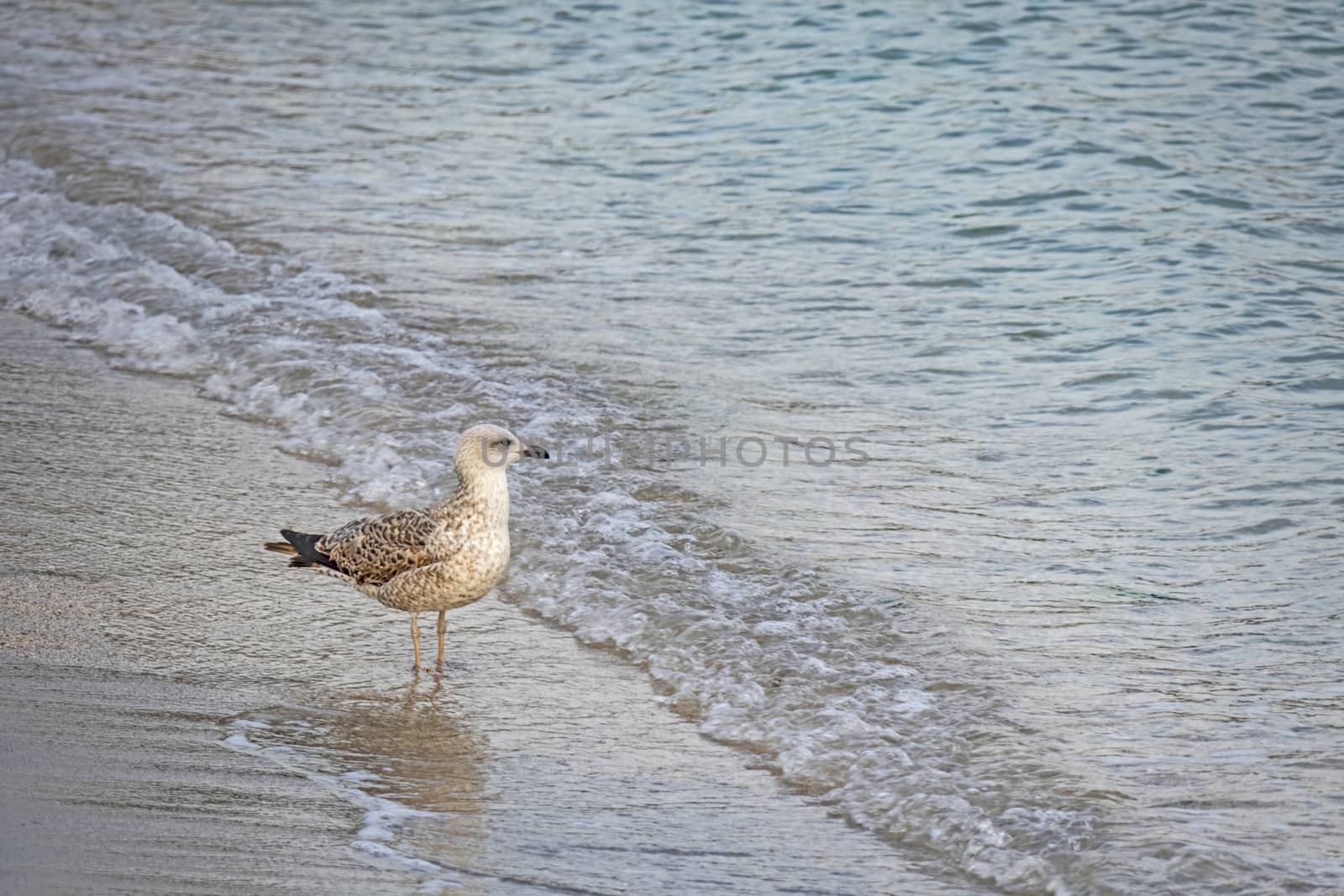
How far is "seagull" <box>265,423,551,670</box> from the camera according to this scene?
5.56 metres

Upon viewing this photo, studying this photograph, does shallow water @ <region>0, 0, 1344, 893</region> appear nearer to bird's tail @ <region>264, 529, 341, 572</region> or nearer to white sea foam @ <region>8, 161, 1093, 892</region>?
white sea foam @ <region>8, 161, 1093, 892</region>

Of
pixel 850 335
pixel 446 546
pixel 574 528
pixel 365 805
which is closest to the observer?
pixel 365 805

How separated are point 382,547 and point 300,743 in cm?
93

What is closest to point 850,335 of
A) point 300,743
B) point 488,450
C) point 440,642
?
→ point 488,450

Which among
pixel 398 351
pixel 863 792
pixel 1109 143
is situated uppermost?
pixel 1109 143

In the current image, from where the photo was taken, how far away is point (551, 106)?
563 inches

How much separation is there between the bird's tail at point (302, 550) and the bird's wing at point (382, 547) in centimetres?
3

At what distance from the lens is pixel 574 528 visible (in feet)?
22.9

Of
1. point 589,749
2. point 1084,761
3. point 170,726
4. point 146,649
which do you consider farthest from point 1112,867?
point 146,649

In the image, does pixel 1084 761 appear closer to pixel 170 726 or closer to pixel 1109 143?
pixel 170 726

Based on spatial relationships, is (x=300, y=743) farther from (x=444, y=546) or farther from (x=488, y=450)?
(x=488, y=450)

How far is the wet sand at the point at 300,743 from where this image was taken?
4223 millimetres

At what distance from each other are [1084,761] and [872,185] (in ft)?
25.4

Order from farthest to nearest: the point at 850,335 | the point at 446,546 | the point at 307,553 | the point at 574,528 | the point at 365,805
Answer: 1. the point at 850,335
2. the point at 574,528
3. the point at 307,553
4. the point at 446,546
5. the point at 365,805
